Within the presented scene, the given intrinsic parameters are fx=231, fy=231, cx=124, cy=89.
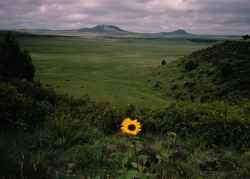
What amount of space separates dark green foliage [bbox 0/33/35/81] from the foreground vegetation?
24798mm

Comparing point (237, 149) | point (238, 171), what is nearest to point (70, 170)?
point (238, 171)

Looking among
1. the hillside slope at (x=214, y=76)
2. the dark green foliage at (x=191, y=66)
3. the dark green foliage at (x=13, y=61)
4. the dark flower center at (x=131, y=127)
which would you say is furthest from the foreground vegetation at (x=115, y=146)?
the dark green foliage at (x=191, y=66)

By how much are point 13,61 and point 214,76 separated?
25.6m

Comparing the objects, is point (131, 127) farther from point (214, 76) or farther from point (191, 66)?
point (191, 66)

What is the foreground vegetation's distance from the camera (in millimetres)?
3365

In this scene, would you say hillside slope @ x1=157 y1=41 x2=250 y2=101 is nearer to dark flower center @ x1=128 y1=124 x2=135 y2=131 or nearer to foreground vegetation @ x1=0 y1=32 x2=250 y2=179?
foreground vegetation @ x1=0 y1=32 x2=250 y2=179

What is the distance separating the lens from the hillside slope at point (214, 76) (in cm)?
2438

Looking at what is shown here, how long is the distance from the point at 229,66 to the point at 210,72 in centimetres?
265

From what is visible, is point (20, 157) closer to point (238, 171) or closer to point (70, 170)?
point (70, 170)

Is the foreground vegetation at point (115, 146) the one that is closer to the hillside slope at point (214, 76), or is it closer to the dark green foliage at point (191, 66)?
the hillside slope at point (214, 76)

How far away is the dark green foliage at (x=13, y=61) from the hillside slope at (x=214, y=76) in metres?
18.1

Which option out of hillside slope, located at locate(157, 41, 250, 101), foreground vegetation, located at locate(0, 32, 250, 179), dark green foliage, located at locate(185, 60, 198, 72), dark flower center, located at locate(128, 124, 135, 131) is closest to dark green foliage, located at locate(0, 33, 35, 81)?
hillside slope, located at locate(157, 41, 250, 101)

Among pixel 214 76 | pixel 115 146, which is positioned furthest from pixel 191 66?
pixel 115 146

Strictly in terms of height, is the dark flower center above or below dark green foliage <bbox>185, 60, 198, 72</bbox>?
above
